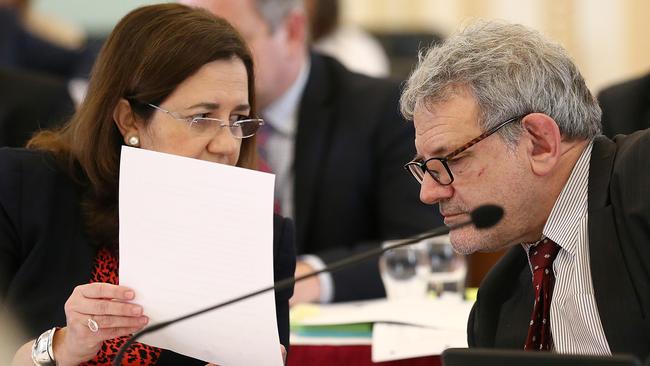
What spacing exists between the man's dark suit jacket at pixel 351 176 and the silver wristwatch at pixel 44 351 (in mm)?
1476

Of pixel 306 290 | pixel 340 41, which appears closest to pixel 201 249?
pixel 306 290

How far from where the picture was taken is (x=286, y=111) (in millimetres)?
3400

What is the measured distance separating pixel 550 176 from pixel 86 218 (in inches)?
34.8

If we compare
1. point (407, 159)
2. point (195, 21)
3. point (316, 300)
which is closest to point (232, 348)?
point (195, 21)

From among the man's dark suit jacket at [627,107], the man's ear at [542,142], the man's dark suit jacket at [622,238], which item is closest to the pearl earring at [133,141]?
the man's ear at [542,142]

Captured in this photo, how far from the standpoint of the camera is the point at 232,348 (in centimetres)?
179

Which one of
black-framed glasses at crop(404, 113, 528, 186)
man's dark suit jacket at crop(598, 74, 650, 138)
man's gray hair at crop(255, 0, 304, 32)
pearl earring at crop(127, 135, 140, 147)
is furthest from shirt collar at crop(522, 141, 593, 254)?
man's gray hair at crop(255, 0, 304, 32)

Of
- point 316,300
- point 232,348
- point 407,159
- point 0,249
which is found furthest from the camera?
point 407,159

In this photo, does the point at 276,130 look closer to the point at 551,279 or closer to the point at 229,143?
the point at 229,143

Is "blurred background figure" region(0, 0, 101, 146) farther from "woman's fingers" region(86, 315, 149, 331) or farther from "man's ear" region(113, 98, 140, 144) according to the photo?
"woman's fingers" region(86, 315, 149, 331)

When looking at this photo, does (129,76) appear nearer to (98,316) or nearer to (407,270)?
(98,316)

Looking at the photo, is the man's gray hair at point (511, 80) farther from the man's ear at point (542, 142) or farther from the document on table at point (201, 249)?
the document on table at point (201, 249)

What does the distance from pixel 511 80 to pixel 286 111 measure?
1.65 meters

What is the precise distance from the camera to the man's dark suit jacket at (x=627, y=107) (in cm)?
306
